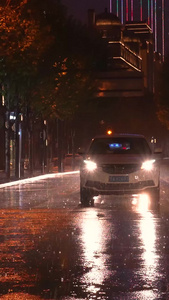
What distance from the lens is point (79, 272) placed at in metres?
11.1

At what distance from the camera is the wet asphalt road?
32.2ft

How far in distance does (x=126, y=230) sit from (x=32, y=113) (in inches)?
1486

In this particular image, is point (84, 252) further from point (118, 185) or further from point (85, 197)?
point (85, 197)

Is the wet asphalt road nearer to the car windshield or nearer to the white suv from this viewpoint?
the white suv

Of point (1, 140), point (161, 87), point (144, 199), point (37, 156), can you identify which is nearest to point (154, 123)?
point (161, 87)

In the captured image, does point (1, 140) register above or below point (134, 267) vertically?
below

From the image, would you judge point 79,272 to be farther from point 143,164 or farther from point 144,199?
point 144,199

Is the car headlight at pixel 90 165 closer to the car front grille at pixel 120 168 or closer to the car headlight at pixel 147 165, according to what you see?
the car front grille at pixel 120 168

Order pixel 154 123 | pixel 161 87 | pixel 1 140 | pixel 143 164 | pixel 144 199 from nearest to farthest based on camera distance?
1. pixel 143 164
2. pixel 144 199
3. pixel 1 140
4. pixel 161 87
5. pixel 154 123

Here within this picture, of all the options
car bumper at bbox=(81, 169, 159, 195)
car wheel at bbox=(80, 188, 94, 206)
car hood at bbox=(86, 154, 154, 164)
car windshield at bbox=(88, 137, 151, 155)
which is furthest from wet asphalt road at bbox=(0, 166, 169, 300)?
car windshield at bbox=(88, 137, 151, 155)

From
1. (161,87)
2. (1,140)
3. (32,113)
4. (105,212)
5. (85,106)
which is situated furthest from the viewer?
(161,87)

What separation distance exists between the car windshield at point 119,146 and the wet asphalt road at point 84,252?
162 centimetres

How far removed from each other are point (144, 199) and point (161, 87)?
81.4 metres

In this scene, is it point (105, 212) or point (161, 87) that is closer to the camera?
point (105, 212)
